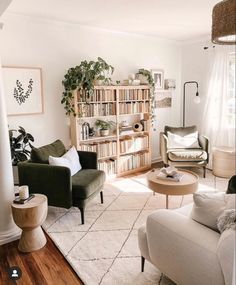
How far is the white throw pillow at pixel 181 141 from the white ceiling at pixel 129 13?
1.83 metres

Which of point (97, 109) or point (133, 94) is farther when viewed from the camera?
point (133, 94)

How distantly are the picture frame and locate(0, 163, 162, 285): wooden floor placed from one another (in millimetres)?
3667

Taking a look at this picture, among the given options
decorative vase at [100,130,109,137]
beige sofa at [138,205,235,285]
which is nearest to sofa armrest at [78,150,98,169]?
decorative vase at [100,130,109,137]

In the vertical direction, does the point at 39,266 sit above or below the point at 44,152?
below

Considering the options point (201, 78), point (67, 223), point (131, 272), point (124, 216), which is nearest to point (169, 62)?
point (201, 78)

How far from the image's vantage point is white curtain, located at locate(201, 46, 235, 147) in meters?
4.62

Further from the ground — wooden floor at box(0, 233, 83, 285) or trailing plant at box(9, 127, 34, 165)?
trailing plant at box(9, 127, 34, 165)

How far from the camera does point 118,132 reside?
14.8 feet

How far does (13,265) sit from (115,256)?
889 mm

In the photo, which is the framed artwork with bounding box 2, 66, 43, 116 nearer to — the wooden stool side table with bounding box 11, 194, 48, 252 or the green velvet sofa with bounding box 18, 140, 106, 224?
the green velvet sofa with bounding box 18, 140, 106, 224

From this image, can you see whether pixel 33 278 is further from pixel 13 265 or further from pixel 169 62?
pixel 169 62

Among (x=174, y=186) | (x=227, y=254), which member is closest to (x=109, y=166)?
(x=174, y=186)

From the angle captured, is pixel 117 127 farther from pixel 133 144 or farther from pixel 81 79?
pixel 81 79

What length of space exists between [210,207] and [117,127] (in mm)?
2907
